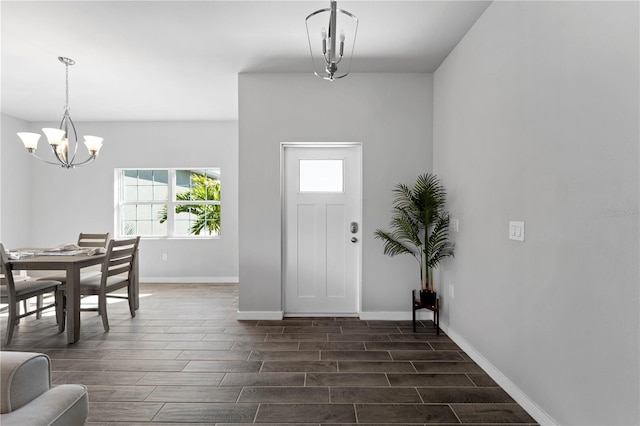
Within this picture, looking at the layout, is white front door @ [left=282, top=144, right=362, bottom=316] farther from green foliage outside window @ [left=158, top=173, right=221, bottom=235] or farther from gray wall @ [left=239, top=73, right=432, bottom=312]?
green foliage outside window @ [left=158, top=173, right=221, bottom=235]

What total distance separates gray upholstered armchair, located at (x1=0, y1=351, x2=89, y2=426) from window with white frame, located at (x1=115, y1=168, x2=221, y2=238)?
15.7 feet

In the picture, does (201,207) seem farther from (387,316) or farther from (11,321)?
(387,316)

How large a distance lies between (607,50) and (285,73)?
2.93 meters

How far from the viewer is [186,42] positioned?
10.3ft

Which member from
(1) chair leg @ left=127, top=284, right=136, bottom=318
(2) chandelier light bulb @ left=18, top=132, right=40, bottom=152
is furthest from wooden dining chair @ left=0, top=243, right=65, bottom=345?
(2) chandelier light bulb @ left=18, top=132, right=40, bottom=152

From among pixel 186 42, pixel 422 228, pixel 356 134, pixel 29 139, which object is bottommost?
pixel 422 228

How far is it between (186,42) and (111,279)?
2492mm

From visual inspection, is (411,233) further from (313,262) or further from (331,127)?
(331,127)

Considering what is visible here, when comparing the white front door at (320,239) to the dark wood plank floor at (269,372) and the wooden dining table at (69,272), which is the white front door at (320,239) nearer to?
the dark wood plank floor at (269,372)

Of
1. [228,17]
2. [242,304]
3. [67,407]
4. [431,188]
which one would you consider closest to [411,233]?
[431,188]

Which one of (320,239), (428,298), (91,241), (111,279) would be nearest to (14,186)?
(91,241)

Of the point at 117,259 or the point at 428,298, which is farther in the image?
the point at 117,259

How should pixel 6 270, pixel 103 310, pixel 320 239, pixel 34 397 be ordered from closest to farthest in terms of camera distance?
pixel 34 397
pixel 6 270
pixel 103 310
pixel 320 239

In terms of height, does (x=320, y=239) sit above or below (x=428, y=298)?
above
